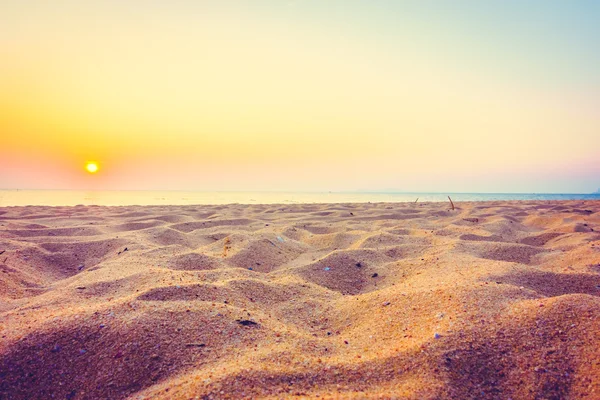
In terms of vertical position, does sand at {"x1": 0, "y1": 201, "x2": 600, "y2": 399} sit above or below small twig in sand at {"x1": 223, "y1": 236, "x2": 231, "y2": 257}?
below

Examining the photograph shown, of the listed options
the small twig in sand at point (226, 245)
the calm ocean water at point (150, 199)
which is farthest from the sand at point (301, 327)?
the calm ocean water at point (150, 199)

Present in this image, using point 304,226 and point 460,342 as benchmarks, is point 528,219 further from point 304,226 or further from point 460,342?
point 460,342

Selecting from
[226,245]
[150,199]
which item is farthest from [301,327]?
[150,199]

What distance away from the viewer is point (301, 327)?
1.59 meters

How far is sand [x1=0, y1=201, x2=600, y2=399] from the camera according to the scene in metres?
1.11

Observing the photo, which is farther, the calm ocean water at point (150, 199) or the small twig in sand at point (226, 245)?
the calm ocean water at point (150, 199)

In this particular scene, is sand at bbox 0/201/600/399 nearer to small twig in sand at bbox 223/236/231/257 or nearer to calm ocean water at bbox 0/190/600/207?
small twig in sand at bbox 223/236/231/257

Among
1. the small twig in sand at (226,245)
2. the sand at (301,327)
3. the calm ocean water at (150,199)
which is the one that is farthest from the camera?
the calm ocean water at (150,199)

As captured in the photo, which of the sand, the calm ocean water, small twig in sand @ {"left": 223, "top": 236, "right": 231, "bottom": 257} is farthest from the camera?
the calm ocean water

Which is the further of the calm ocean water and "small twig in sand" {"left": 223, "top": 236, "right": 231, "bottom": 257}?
the calm ocean water

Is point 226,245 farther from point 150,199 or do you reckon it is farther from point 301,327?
point 150,199

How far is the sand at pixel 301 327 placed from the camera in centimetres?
111

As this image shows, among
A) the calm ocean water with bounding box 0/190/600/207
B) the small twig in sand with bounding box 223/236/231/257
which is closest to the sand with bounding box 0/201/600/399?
the small twig in sand with bounding box 223/236/231/257

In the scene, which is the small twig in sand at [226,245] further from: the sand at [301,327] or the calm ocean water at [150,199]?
the calm ocean water at [150,199]
